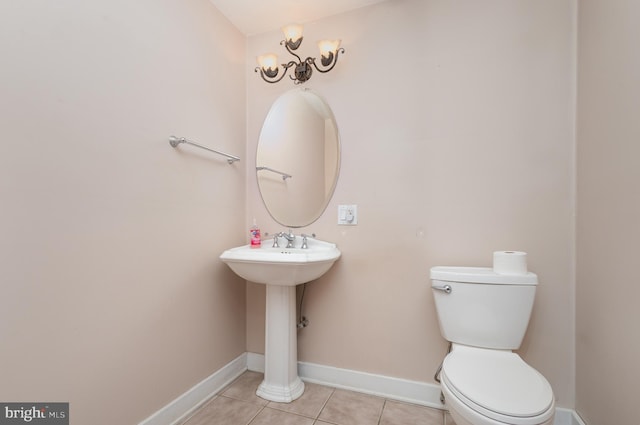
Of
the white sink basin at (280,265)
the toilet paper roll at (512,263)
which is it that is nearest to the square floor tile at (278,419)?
the white sink basin at (280,265)

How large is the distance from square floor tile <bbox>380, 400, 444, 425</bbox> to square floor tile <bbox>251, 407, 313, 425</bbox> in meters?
0.41

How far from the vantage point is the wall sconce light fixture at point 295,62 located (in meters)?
1.66

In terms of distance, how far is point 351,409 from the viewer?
5.09 ft

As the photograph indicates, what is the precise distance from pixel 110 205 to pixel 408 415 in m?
1.75

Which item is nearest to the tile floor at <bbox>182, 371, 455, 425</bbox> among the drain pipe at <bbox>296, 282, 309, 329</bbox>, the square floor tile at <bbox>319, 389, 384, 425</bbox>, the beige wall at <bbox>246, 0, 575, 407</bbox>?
the square floor tile at <bbox>319, 389, 384, 425</bbox>

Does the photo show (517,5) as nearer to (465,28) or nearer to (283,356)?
(465,28)

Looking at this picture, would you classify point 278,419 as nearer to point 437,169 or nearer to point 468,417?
point 468,417

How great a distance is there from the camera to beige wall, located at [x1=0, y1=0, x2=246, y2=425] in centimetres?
91

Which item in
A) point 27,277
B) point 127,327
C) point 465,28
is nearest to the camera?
point 27,277

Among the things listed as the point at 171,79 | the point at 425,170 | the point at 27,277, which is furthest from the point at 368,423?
the point at 171,79

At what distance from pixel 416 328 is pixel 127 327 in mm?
1443

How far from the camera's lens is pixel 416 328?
162 cm

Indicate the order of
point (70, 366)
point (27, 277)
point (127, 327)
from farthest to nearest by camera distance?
point (127, 327) < point (70, 366) < point (27, 277)

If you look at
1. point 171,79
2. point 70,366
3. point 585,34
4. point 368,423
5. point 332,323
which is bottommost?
point 368,423
